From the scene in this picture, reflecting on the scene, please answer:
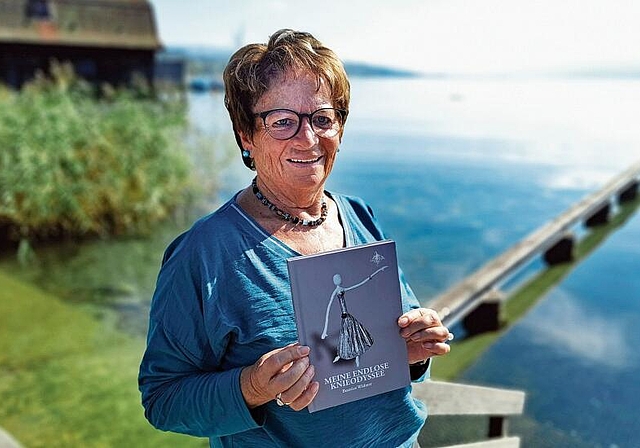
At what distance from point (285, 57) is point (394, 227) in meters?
6.74

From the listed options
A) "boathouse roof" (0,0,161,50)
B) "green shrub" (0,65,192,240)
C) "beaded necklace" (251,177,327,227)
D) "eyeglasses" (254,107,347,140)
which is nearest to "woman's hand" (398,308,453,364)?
"beaded necklace" (251,177,327,227)

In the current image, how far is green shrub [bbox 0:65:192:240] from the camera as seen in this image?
6.46 metres

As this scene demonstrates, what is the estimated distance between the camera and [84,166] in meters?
6.80

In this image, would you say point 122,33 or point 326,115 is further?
point 122,33

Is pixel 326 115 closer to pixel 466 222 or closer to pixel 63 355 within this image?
pixel 63 355

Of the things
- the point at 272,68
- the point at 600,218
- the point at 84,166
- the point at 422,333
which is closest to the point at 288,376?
the point at 422,333

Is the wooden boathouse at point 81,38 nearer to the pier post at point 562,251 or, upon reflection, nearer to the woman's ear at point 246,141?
the pier post at point 562,251

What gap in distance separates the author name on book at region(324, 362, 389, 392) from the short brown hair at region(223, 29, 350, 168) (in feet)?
1.44

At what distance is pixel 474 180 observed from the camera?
1080 centimetres

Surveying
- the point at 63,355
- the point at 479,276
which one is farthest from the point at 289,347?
the point at 63,355

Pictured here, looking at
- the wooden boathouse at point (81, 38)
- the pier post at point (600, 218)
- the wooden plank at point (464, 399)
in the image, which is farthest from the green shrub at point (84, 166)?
the wooden boathouse at point (81, 38)

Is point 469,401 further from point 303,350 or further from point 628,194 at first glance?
point 628,194

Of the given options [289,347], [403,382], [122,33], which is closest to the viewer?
[289,347]

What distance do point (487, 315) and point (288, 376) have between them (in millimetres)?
3917
